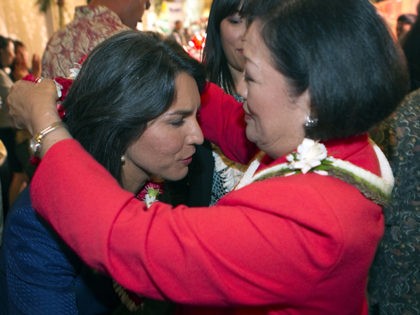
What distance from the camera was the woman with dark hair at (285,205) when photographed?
2.56ft

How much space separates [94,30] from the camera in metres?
2.08

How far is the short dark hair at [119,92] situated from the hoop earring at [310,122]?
1.51 feet

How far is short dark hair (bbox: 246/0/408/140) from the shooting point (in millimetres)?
802

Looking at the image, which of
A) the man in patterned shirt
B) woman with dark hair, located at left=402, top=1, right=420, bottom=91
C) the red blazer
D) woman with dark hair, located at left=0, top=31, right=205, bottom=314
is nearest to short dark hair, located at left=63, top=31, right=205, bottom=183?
woman with dark hair, located at left=0, top=31, right=205, bottom=314

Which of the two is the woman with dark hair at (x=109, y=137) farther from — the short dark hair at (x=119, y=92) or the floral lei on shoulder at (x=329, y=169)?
the floral lei on shoulder at (x=329, y=169)

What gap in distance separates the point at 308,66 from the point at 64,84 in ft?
2.50

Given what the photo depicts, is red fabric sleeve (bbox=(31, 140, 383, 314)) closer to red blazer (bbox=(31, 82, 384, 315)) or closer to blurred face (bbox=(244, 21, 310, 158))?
red blazer (bbox=(31, 82, 384, 315))

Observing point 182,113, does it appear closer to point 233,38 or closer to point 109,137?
point 109,137

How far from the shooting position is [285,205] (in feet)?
2.57

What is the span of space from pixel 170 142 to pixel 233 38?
78cm

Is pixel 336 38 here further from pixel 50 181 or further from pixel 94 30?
pixel 94 30

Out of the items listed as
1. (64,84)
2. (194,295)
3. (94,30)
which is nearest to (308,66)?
(194,295)

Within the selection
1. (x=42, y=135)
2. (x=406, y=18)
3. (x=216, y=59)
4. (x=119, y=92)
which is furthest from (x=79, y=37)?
(x=406, y=18)

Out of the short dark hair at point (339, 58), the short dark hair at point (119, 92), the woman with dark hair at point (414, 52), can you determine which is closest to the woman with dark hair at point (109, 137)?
the short dark hair at point (119, 92)
